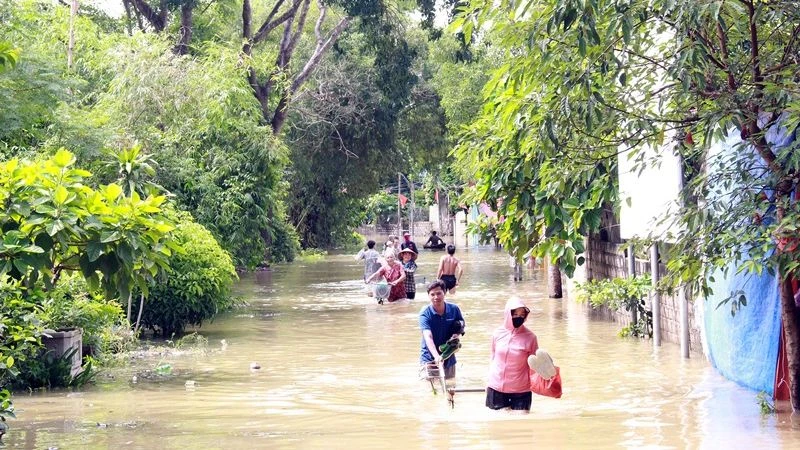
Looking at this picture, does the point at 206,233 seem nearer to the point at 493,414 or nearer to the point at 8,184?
the point at 493,414

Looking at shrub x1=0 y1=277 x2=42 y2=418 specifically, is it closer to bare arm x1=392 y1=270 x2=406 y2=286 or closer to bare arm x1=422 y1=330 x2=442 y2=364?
bare arm x1=422 y1=330 x2=442 y2=364

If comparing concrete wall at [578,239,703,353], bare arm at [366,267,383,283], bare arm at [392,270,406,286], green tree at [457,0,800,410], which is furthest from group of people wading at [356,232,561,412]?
bare arm at [366,267,383,283]

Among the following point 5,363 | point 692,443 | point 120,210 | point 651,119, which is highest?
point 651,119

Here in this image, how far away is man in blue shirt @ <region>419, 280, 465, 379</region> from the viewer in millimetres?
12094

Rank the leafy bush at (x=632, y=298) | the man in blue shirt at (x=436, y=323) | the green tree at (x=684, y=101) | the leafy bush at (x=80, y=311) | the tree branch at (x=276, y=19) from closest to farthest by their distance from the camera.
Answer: the green tree at (x=684, y=101) < the man in blue shirt at (x=436, y=323) < the leafy bush at (x=80, y=311) < the leafy bush at (x=632, y=298) < the tree branch at (x=276, y=19)

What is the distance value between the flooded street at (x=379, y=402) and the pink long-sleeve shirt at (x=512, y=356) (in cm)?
31

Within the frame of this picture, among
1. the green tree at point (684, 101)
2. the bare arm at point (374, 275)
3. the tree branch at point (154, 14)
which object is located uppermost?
the tree branch at point (154, 14)

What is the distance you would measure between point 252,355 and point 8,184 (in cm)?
881

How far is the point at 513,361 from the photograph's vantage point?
10539 mm

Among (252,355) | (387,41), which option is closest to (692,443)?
(252,355)

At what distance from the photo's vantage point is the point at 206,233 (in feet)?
63.0

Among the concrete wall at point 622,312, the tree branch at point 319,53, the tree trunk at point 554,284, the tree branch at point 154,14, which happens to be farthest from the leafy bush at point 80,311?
the tree branch at point 319,53

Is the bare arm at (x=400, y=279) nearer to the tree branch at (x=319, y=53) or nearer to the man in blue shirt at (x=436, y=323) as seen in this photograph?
the man in blue shirt at (x=436, y=323)

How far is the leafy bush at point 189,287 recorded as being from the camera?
18.0 m
